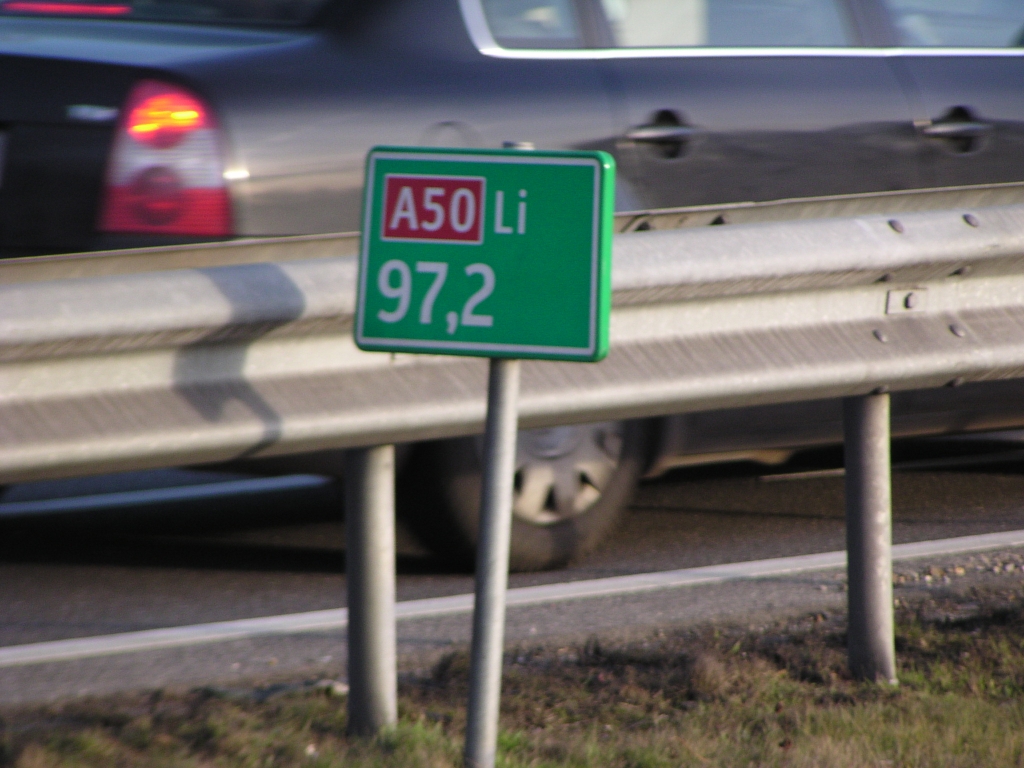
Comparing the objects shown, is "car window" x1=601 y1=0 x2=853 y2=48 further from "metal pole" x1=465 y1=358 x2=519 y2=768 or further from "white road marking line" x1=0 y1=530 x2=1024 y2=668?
"metal pole" x1=465 y1=358 x2=519 y2=768

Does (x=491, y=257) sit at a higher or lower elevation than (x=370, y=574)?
higher

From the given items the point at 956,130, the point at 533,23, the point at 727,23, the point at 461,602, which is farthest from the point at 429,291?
the point at 956,130

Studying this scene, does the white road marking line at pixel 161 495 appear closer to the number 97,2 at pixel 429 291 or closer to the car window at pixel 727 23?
the car window at pixel 727 23

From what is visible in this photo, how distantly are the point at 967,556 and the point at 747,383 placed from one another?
1780 mm

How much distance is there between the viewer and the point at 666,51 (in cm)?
455

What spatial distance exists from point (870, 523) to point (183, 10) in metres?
2.44

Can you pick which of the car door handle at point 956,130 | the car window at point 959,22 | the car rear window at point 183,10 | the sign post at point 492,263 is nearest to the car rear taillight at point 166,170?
the car rear window at point 183,10

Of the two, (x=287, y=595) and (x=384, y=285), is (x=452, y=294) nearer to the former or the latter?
(x=384, y=285)

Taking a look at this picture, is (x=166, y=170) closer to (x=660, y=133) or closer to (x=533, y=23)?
(x=533, y=23)

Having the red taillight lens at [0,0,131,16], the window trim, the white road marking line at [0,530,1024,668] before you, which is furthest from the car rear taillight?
the white road marking line at [0,530,1024,668]

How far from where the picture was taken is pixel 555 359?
2379 millimetres

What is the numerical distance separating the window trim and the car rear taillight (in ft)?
2.85

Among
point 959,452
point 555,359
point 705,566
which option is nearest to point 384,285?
point 555,359

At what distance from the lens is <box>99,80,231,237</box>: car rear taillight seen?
3.76m
